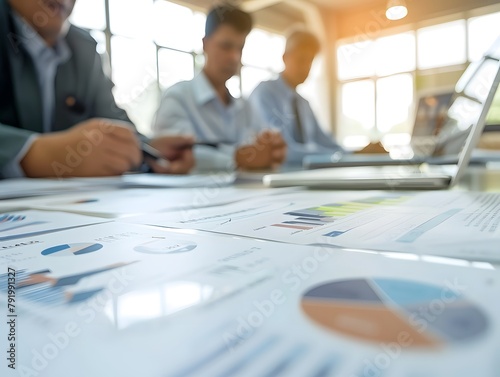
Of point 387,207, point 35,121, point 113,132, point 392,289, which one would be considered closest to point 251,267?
point 392,289

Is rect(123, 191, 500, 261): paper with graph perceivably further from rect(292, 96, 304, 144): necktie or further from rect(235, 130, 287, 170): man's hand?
rect(292, 96, 304, 144): necktie

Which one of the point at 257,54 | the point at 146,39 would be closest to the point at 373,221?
the point at 146,39

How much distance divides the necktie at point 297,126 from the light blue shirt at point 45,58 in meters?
1.30

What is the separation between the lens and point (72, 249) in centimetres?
18

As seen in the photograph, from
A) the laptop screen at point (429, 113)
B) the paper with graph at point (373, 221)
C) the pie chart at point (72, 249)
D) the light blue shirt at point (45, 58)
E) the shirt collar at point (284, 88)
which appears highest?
the shirt collar at point (284, 88)

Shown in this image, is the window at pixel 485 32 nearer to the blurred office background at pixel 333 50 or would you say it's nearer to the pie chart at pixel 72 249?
the blurred office background at pixel 333 50

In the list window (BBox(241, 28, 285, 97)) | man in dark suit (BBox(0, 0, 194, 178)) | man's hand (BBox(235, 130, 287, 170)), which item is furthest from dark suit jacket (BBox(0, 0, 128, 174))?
window (BBox(241, 28, 285, 97))

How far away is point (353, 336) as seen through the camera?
0.09 m

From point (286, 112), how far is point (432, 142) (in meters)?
1.11

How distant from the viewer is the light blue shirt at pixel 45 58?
0.82 metres

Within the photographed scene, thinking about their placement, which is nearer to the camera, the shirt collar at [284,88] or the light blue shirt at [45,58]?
the light blue shirt at [45,58]

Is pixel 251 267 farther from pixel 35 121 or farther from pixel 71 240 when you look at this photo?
pixel 35 121

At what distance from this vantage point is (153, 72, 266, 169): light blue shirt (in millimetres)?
1529

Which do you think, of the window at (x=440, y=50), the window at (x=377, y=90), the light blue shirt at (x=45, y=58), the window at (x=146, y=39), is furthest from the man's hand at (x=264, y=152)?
the window at (x=377, y=90)
